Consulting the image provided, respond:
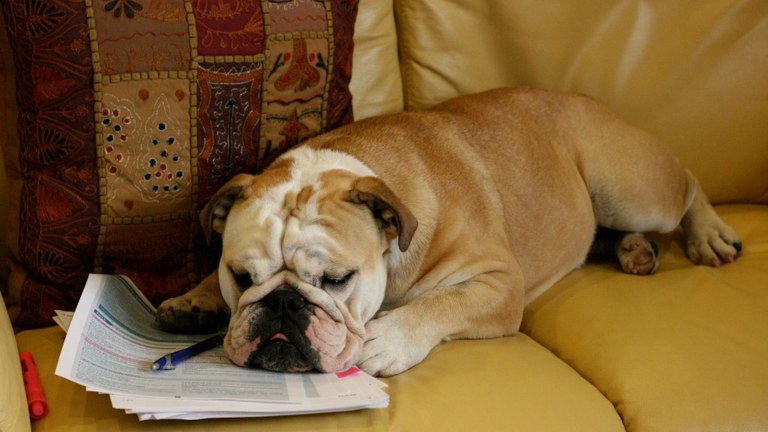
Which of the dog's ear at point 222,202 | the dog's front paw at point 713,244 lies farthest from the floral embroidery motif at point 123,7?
the dog's front paw at point 713,244

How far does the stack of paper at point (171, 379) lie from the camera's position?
Answer: 1.28m

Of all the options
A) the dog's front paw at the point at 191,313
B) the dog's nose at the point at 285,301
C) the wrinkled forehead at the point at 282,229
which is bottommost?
the dog's front paw at the point at 191,313

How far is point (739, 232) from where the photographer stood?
2.31 metres

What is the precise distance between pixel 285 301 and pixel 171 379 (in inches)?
8.7

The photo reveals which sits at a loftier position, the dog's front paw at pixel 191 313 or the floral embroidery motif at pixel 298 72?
the floral embroidery motif at pixel 298 72

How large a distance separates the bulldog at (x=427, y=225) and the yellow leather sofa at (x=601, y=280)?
0.22 ft

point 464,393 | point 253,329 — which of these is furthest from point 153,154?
point 464,393

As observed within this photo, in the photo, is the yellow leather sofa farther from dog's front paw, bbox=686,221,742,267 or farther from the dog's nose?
the dog's nose

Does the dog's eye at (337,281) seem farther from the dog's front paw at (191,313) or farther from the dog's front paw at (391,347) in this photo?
the dog's front paw at (191,313)

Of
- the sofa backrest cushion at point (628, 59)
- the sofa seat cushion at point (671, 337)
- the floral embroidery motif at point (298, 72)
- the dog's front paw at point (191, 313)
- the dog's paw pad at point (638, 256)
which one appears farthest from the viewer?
the sofa backrest cushion at point (628, 59)

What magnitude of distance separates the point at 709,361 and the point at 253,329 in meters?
0.85

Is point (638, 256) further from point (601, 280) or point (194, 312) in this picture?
point (194, 312)

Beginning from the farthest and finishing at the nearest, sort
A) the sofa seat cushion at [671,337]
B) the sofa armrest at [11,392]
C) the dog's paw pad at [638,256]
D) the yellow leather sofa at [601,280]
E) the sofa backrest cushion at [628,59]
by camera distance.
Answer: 1. the sofa backrest cushion at [628,59]
2. the dog's paw pad at [638,256]
3. the sofa seat cushion at [671,337]
4. the yellow leather sofa at [601,280]
5. the sofa armrest at [11,392]

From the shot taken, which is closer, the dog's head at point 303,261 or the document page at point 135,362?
the document page at point 135,362
